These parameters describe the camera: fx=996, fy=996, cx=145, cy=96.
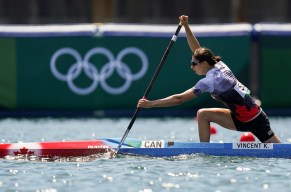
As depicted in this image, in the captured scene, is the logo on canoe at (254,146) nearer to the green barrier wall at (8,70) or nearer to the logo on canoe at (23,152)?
the logo on canoe at (23,152)

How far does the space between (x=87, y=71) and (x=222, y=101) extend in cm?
728

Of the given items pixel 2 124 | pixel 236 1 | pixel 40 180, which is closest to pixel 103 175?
pixel 40 180

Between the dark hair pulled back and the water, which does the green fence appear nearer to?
the dark hair pulled back

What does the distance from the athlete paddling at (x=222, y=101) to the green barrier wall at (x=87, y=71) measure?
6.94 meters

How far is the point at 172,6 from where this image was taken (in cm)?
2808

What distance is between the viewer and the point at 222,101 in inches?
495


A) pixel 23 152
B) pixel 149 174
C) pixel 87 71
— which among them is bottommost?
pixel 149 174

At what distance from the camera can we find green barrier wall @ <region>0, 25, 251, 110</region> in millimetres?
19547

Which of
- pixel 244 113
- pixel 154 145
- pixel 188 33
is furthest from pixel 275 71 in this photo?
pixel 154 145

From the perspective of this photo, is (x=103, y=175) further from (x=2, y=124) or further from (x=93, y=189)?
(x=2, y=124)

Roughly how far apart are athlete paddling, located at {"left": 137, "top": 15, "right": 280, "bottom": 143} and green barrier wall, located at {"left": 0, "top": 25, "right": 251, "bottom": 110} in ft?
22.8

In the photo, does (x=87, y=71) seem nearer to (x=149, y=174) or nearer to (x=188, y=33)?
(x=188, y=33)

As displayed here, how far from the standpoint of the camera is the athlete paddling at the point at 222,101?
1231cm

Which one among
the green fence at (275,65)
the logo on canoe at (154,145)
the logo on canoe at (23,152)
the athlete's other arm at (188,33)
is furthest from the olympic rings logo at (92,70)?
the logo on canoe at (154,145)
